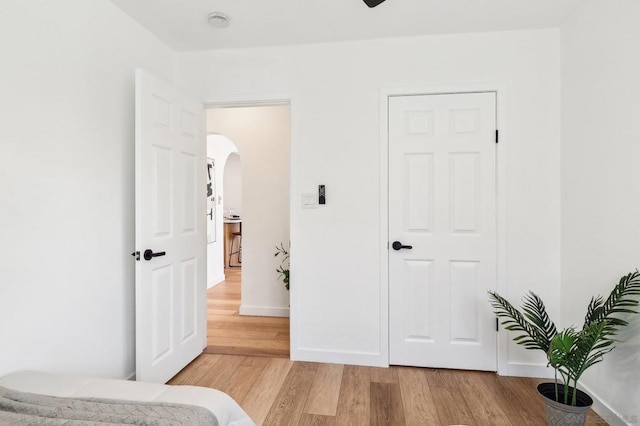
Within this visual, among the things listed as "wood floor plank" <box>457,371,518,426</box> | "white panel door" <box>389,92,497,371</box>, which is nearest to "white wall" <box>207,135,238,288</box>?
"white panel door" <box>389,92,497,371</box>

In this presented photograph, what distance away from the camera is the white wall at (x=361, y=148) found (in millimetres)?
2521

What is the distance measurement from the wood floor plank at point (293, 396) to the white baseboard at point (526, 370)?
1400 mm

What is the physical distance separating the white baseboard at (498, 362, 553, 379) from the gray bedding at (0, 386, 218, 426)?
2.22 meters

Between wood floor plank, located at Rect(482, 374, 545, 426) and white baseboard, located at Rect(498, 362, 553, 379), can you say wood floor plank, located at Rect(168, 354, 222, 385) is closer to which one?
wood floor plank, located at Rect(482, 374, 545, 426)

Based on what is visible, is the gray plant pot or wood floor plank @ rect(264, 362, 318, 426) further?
→ wood floor plank @ rect(264, 362, 318, 426)

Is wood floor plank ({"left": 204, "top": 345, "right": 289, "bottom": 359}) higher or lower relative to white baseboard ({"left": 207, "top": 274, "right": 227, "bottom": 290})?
lower

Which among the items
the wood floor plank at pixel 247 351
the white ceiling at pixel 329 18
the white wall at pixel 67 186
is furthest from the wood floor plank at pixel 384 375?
the white ceiling at pixel 329 18

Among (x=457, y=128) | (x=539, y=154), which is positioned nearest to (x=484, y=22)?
(x=457, y=128)

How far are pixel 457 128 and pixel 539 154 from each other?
0.60 metres

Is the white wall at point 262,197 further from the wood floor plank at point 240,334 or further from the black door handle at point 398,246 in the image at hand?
the black door handle at point 398,246

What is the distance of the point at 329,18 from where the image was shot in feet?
7.79

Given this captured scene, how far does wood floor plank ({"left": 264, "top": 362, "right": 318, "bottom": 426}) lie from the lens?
79.2 inches

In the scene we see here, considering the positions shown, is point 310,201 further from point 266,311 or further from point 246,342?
point 266,311

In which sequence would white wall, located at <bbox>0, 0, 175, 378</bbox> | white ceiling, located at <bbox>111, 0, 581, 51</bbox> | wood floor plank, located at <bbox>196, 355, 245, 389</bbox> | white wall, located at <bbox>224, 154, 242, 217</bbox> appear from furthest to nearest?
white wall, located at <bbox>224, 154, 242, 217</bbox>
wood floor plank, located at <bbox>196, 355, 245, 389</bbox>
white ceiling, located at <bbox>111, 0, 581, 51</bbox>
white wall, located at <bbox>0, 0, 175, 378</bbox>
